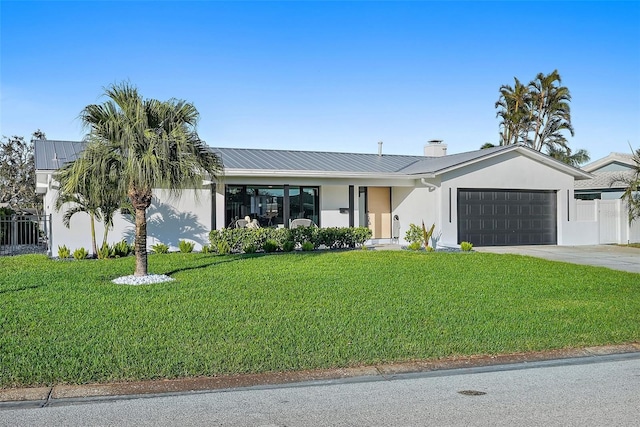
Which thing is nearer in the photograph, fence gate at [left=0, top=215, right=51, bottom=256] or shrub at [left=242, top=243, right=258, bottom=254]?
shrub at [left=242, top=243, right=258, bottom=254]

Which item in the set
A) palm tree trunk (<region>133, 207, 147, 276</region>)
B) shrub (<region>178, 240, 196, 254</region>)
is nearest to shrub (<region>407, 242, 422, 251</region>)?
shrub (<region>178, 240, 196, 254</region>)

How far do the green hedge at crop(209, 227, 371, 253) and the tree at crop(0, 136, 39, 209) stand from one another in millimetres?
19284

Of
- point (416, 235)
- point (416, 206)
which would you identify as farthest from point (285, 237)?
point (416, 206)

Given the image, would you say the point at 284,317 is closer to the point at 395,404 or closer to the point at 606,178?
the point at 395,404

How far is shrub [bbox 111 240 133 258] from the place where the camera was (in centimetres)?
1641

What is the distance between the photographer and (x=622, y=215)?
2380cm

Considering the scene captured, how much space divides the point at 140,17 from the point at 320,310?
29.4 ft

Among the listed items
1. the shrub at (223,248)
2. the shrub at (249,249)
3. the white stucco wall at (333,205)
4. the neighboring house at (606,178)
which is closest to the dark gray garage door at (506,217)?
the white stucco wall at (333,205)

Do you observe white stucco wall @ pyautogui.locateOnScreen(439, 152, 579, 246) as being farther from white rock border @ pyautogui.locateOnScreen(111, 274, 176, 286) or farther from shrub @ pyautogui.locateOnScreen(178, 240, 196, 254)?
white rock border @ pyautogui.locateOnScreen(111, 274, 176, 286)

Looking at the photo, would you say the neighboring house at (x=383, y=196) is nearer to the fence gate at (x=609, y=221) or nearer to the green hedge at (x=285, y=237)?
the green hedge at (x=285, y=237)

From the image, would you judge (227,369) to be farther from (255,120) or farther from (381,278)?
(255,120)

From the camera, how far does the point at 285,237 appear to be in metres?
18.4

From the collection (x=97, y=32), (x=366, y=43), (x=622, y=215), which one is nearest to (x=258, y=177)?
(x=366, y=43)

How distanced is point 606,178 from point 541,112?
490 inches
